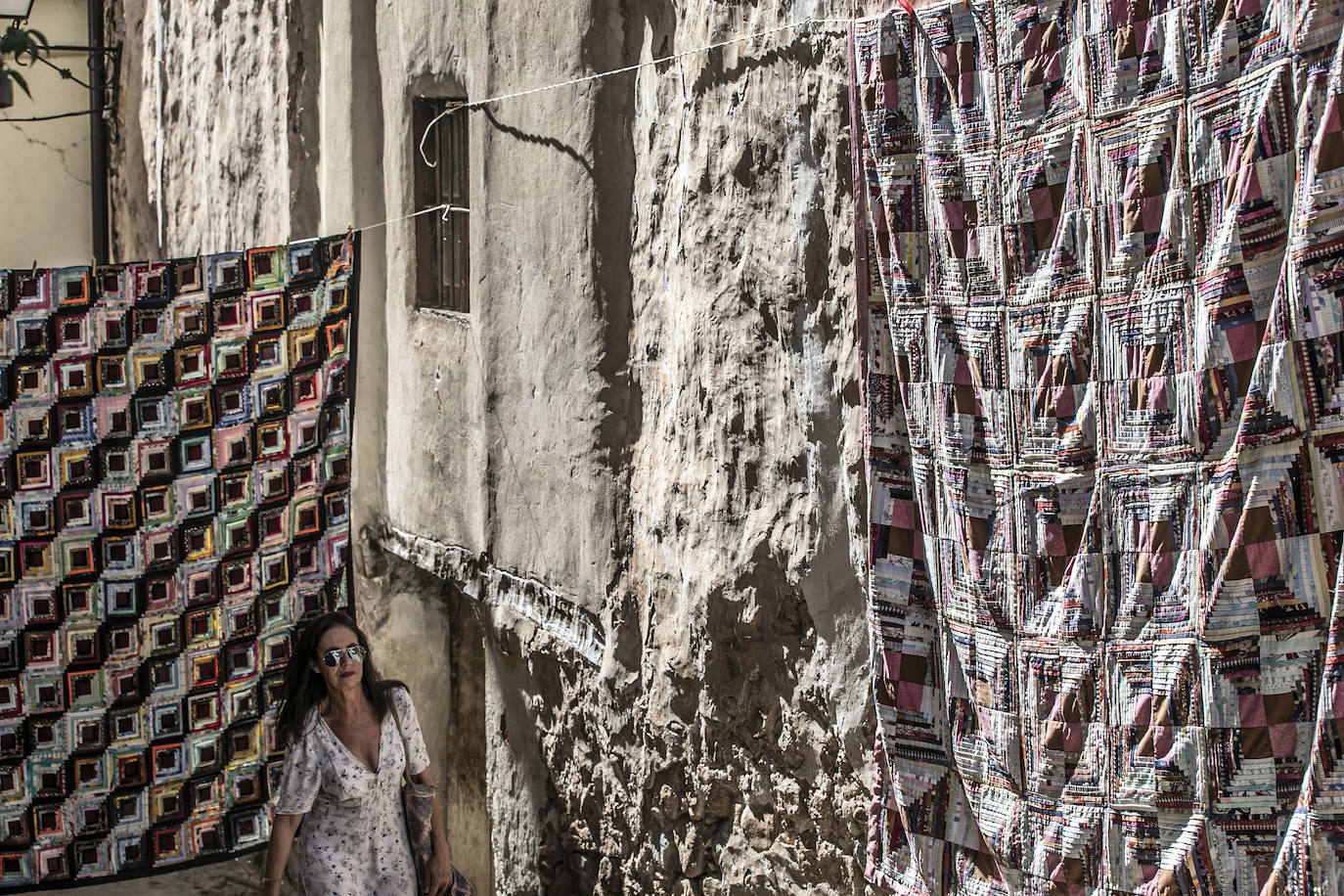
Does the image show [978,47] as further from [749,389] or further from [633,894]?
[633,894]

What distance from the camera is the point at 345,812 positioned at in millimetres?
3379

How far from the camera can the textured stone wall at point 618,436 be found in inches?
130

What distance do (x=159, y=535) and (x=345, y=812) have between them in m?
2.05

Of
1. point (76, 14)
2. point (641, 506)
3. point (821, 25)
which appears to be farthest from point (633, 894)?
point (76, 14)

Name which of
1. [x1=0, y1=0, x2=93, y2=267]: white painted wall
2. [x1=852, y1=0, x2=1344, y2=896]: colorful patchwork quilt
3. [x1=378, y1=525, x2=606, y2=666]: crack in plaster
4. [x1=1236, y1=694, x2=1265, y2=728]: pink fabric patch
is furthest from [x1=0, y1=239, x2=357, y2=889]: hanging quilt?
[x1=0, y1=0, x2=93, y2=267]: white painted wall

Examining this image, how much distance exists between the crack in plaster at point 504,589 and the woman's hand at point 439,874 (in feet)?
3.40

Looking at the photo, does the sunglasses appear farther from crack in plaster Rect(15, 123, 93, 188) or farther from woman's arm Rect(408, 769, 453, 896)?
crack in plaster Rect(15, 123, 93, 188)

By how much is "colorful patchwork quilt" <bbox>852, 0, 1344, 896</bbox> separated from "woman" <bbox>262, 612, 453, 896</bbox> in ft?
4.16

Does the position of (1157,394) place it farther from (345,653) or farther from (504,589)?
(504,589)

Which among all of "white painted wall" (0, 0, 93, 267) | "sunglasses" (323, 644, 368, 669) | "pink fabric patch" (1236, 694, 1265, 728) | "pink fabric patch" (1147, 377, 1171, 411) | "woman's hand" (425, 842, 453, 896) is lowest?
"woman's hand" (425, 842, 453, 896)

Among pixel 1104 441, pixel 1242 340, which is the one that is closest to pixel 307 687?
pixel 1104 441

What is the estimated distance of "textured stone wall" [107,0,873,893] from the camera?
329 centimetres

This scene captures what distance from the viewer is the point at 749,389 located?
3529 mm

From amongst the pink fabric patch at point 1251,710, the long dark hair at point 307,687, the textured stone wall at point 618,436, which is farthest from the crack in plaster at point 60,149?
the pink fabric patch at point 1251,710
